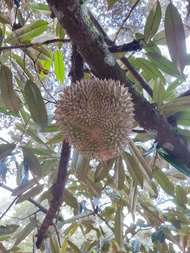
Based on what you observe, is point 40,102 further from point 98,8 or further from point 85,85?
point 98,8

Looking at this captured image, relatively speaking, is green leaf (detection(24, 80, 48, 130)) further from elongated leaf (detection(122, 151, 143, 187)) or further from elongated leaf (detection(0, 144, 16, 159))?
elongated leaf (detection(122, 151, 143, 187))

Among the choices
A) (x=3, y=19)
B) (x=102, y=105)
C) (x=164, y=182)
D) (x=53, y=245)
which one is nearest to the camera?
(x=102, y=105)

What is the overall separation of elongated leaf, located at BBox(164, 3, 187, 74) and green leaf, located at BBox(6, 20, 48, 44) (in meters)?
0.36

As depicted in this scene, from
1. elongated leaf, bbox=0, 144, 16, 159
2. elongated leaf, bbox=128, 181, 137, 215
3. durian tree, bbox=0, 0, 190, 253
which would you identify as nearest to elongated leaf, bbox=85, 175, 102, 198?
durian tree, bbox=0, 0, 190, 253

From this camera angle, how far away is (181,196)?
1.25m

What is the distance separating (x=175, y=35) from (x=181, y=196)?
0.72m

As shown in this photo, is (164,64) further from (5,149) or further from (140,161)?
(5,149)

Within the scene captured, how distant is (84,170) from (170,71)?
42 centimetres

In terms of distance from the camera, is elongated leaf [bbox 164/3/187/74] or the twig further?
the twig

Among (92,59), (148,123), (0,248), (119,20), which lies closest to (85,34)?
(92,59)

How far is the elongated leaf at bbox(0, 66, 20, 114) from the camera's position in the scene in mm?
869

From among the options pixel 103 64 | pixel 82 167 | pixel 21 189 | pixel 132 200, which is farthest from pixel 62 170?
pixel 103 64

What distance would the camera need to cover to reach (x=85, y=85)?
0.74m

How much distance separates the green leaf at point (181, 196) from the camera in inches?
48.6
